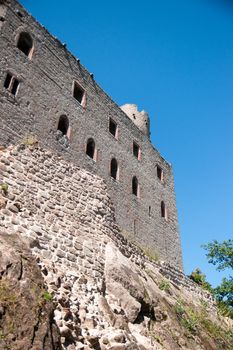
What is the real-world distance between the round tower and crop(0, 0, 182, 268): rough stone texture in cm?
226

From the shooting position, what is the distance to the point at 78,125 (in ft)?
55.4

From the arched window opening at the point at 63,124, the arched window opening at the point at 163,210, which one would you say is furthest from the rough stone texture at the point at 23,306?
the arched window opening at the point at 163,210

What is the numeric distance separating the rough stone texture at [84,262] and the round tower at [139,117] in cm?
1363

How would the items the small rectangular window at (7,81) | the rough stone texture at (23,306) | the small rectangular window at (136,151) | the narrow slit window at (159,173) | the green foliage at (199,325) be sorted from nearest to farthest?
1. the rough stone texture at (23,306)
2. the green foliage at (199,325)
3. the small rectangular window at (7,81)
4. the small rectangular window at (136,151)
5. the narrow slit window at (159,173)

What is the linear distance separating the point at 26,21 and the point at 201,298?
14.3 metres

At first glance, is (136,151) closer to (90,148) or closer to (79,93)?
(90,148)

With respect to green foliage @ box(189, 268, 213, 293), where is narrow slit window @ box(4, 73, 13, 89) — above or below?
above

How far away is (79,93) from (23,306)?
13656 millimetres

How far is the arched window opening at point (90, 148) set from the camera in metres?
17.3

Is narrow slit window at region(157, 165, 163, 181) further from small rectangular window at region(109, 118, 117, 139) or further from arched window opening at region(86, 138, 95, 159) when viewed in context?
arched window opening at region(86, 138, 95, 159)

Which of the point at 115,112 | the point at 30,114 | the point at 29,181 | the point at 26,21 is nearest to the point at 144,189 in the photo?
the point at 115,112

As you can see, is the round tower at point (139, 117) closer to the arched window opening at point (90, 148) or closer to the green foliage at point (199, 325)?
the arched window opening at point (90, 148)

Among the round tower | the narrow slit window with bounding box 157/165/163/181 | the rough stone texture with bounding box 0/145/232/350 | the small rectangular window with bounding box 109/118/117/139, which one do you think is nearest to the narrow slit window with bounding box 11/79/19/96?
the rough stone texture with bounding box 0/145/232/350

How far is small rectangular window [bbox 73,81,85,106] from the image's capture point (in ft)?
58.3
